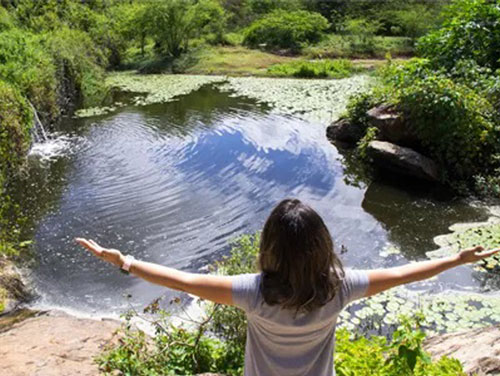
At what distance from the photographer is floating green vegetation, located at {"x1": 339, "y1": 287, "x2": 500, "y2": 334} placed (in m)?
4.86

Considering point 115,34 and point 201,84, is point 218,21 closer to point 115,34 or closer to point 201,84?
point 115,34

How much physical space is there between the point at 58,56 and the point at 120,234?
11.5 meters

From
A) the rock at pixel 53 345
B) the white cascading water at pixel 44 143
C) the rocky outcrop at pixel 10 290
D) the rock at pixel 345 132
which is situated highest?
the rock at pixel 53 345

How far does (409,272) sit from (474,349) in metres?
1.73

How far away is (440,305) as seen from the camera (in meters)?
5.21

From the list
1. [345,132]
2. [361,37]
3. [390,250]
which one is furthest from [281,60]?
[390,250]

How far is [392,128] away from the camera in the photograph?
31.7 ft

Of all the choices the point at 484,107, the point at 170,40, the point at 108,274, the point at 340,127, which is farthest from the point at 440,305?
the point at 170,40

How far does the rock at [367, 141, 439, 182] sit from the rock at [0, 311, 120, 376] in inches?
256

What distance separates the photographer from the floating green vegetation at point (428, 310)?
4859mm

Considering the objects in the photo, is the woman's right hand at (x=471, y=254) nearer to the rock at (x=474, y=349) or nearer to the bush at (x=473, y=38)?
the rock at (x=474, y=349)

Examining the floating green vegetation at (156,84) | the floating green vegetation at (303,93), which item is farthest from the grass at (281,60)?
the floating green vegetation at (156,84)

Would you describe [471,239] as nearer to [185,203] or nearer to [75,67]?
[185,203]

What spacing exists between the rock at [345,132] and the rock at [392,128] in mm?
1658
